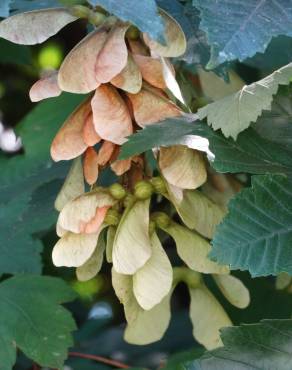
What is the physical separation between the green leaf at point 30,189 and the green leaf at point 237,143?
0.53 metres

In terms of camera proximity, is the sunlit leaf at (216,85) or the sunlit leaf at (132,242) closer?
the sunlit leaf at (132,242)

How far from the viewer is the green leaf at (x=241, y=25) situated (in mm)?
1006

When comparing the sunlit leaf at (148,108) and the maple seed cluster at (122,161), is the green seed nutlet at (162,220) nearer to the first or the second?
the maple seed cluster at (122,161)

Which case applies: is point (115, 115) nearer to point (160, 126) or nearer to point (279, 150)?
point (160, 126)

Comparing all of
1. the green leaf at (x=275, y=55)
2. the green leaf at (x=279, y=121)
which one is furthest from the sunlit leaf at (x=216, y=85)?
the green leaf at (x=279, y=121)

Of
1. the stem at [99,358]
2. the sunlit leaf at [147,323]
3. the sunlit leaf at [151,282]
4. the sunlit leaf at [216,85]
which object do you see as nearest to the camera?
the sunlit leaf at [151,282]

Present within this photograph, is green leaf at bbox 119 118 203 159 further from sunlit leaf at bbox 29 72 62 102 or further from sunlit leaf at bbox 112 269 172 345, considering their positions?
sunlit leaf at bbox 112 269 172 345

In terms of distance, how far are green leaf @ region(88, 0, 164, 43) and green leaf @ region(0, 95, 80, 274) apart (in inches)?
24.2

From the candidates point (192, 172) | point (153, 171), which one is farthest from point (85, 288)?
point (192, 172)

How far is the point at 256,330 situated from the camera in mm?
1140

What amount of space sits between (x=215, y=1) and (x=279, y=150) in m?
0.20

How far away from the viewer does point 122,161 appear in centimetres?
110

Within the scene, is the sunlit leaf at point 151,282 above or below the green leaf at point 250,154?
below

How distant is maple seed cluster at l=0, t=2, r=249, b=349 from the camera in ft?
3.48
